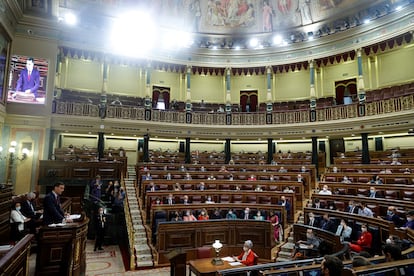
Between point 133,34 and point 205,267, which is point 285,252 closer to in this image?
point 205,267

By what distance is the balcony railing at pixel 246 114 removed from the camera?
13039 mm

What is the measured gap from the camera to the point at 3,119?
11359mm

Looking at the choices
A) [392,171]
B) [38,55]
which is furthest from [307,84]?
[38,55]

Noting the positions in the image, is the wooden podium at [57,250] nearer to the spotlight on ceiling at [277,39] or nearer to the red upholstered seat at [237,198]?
the red upholstered seat at [237,198]

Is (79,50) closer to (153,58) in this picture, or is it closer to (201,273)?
(153,58)

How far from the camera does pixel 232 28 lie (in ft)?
59.3

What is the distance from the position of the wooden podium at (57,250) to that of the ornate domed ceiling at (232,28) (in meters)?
12.6

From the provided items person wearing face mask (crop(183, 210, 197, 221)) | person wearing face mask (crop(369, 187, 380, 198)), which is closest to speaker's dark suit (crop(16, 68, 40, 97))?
person wearing face mask (crop(183, 210, 197, 221))

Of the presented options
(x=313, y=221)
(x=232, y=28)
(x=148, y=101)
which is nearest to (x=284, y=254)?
(x=313, y=221)

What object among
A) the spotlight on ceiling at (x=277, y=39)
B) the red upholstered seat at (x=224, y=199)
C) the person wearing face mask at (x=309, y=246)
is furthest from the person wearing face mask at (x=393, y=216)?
the spotlight on ceiling at (x=277, y=39)

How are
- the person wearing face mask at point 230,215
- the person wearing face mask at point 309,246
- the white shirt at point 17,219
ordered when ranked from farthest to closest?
the person wearing face mask at point 230,215 → the person wearing face mask at point 309,246 → the white shirt at point 17,219

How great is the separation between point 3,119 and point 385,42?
1676 cm

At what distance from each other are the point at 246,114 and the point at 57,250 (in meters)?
13.7

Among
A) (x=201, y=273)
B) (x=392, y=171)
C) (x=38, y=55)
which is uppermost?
(x=38, y=55)
